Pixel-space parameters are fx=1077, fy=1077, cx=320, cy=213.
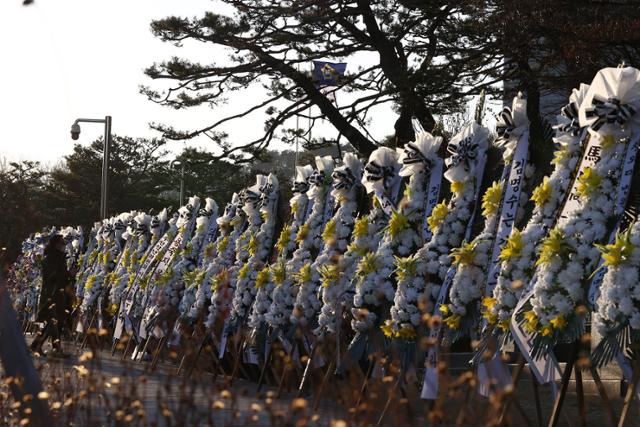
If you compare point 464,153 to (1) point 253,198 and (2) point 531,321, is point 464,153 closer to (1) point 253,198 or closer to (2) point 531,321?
(2) point 531,321

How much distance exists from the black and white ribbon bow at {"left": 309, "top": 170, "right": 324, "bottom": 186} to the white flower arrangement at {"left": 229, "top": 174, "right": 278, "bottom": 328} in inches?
48.8

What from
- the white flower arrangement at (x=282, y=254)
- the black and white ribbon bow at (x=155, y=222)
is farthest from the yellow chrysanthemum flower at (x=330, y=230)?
the black and white ribbon bow at (x=155, y=222)

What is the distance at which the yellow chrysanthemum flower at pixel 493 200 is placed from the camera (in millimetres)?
9164

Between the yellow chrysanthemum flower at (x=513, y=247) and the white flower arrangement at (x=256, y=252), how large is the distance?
5188 mm

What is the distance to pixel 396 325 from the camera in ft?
30.7

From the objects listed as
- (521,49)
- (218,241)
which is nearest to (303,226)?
(218,241)

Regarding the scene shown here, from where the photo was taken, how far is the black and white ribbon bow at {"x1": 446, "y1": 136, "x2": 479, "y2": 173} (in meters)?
9.73

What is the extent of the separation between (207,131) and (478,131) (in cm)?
1421

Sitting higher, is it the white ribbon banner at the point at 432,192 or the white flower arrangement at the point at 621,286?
the white ribbon banner at the point at 432,192

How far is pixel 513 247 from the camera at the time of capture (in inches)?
322

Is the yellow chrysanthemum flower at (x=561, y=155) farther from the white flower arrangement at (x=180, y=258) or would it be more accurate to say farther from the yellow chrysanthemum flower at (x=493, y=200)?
the white flower arrangement at (x=180, y=258)

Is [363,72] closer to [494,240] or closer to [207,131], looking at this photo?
[207,131]

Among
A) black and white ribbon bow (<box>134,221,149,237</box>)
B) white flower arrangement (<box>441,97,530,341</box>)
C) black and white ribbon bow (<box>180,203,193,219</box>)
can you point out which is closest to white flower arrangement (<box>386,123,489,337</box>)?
white flower arrangement (<box>441,97,530,341</box>)

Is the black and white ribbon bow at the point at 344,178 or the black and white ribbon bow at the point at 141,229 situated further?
the black and white ribbon bow at the point at 141,229
